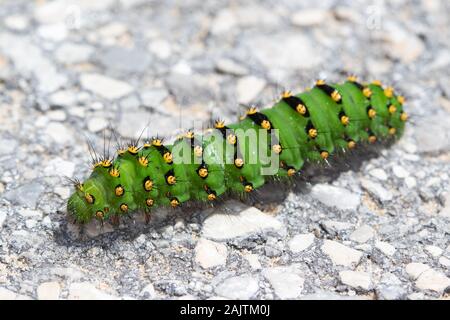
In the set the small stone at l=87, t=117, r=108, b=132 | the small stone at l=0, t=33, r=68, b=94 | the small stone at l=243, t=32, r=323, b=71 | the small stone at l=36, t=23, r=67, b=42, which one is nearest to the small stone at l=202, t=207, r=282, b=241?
the small stone at l=87, t=117, r=108, b=132

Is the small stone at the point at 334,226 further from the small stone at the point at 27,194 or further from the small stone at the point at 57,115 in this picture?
the small stone at the point at 57,115

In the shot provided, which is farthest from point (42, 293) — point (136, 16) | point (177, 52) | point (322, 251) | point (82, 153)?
point (136, 16)

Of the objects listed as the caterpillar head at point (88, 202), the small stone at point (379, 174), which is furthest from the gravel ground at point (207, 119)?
the caterpillar head at point (88, 202)

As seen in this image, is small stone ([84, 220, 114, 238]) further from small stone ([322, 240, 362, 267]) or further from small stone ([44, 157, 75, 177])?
small stone ([322, 240, 362, 267])

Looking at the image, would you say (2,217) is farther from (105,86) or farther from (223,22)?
(223,22)

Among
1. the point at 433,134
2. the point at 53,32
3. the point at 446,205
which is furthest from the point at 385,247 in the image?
the point at 53,32
